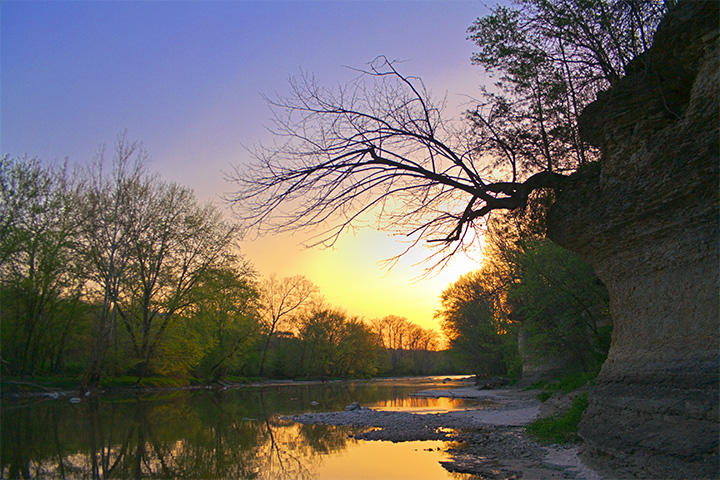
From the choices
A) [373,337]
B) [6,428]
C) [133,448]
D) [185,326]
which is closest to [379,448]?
[133,448]

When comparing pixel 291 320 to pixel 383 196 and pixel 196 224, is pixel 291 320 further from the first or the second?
pixel 383 196

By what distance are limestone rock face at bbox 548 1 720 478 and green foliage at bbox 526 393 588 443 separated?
1.56 m

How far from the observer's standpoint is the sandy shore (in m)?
7.32

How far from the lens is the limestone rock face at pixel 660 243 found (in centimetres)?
559

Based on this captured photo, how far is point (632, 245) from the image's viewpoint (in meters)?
7.01

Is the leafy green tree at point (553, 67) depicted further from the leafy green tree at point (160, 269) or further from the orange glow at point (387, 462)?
the leafy green tree at point (160, 269)

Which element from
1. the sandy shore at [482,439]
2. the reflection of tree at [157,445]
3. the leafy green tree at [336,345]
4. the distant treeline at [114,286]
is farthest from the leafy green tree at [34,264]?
the leafy green tree at [336,345]

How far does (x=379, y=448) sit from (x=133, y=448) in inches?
217

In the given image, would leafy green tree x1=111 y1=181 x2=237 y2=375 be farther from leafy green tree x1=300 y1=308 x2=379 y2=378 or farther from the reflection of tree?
leafy green tree x1=300 y1=308 x2=379 y2=378

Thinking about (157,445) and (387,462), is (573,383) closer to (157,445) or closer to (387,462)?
(387,462)

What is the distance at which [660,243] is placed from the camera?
21.3 ft

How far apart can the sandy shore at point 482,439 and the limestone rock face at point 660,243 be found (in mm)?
769

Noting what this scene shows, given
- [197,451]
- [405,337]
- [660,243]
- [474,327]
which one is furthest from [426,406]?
[405,337]

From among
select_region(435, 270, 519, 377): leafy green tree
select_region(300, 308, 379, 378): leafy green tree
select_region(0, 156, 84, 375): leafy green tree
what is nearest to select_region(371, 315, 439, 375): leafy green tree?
select_region(300, 308, 379, 378): leafy green tree
